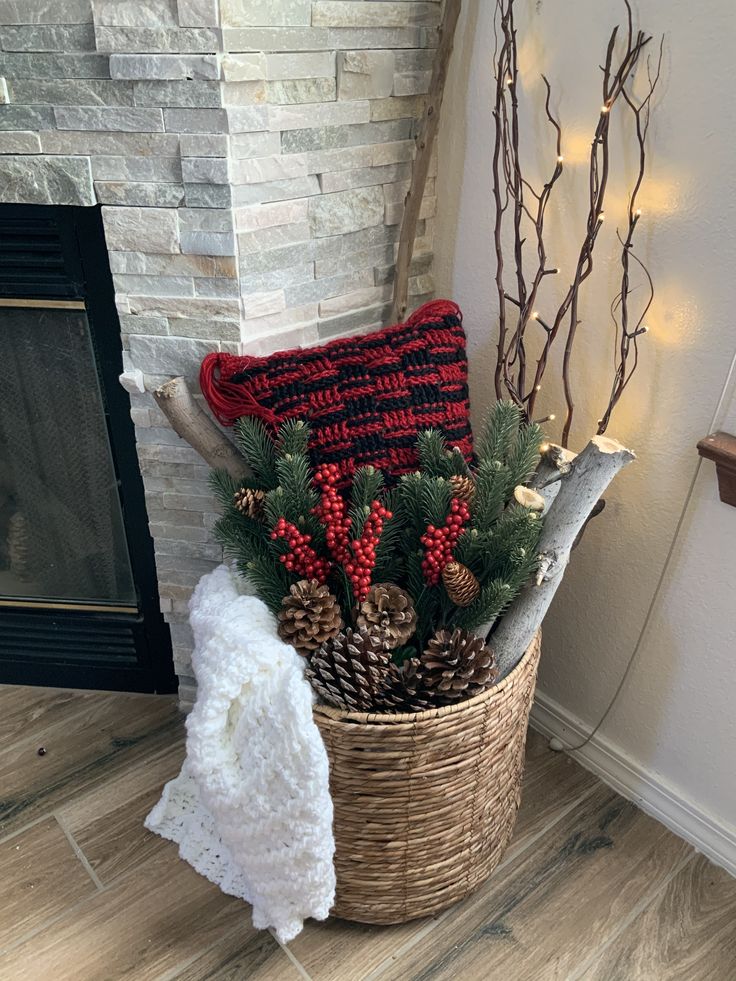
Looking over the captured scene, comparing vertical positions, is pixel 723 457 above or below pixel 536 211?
below

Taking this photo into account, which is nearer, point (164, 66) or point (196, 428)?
point (164, 66)

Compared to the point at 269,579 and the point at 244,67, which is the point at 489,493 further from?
the point at 244,67

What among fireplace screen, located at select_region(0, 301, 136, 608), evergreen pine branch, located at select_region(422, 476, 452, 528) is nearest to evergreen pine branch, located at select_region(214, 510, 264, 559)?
evergreen pine branch, located at select_region(422, 476, 452, 528)

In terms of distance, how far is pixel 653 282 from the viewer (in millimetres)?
1105

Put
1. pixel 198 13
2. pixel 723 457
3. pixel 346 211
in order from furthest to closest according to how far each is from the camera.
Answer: pixel 346 211 → pixel 723 457 → pixel 198 13

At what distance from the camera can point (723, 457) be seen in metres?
1.06

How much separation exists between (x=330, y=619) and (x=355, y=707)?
4.3 inches

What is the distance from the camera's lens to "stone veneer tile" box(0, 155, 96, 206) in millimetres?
1073

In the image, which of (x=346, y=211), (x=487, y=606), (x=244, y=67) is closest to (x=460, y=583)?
(x=487, y=606)

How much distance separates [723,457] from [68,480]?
1.04 metres

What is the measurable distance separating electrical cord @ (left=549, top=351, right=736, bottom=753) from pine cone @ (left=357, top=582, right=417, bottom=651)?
434mm

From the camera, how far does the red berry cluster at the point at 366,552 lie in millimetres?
1007

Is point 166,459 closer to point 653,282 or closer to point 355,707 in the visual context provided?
point 355,707

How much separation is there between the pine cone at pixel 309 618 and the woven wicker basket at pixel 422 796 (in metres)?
0.09
